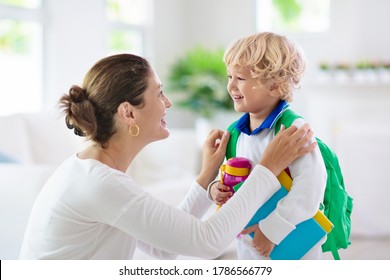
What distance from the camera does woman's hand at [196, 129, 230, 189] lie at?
67.8 inches

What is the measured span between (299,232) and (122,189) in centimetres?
46

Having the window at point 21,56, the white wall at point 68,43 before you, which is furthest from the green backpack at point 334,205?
the white wall at point 68,43

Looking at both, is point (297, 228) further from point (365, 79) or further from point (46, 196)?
point (365, 79)

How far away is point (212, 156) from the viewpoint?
173cm

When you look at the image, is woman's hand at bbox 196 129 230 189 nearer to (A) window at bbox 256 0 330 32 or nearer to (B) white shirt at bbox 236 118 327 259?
(B) white shirt at bbox 236 118 327 259

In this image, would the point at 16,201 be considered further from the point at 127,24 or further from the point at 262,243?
the point at 127,24

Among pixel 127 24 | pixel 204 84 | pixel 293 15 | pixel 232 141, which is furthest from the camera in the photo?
pixel 293 15

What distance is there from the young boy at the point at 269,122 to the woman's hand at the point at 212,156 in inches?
1.9

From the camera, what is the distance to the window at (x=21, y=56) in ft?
15.3

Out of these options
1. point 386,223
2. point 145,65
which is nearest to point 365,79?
point 386,223

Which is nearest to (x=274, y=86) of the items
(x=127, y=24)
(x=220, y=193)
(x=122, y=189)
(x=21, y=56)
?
(x=220, y=193)

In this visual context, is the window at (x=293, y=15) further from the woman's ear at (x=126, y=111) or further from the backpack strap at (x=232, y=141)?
the woman's ear at (x=126, y=111)

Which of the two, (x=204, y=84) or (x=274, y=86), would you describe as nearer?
(x=274, y=86)
